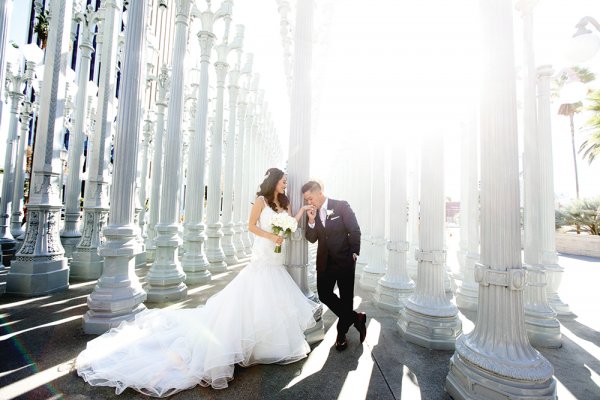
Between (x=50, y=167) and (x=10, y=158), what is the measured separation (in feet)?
28.8

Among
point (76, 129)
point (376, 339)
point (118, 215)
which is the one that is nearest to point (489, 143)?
point (376, 339)

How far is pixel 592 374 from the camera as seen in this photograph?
396 centimetres

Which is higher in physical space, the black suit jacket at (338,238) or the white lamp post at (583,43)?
the white lamp post at (583,43)

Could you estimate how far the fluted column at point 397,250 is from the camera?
6.45m

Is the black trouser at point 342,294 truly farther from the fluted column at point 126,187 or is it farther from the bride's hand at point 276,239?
the fluted column at point 126,187

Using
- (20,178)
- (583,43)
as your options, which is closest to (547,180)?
(583,43)

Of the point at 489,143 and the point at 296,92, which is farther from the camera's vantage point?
the point at 296,92

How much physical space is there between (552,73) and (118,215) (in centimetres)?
980

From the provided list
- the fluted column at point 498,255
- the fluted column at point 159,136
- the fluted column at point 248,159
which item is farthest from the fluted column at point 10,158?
the fluted column at point 498,255

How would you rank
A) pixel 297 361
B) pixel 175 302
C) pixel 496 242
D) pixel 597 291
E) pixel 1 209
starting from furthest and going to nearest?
pixel 1 209 < pixel 597 291 < pixel 175 302 < pixel 297 361 < pixel 496 242

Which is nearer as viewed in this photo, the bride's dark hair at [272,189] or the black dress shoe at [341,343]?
the black dress shoe at [341,343]

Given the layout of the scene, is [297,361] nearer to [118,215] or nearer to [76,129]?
[118,215]

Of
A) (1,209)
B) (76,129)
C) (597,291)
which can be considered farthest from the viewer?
(1,209)

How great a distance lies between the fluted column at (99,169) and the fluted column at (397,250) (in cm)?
846
